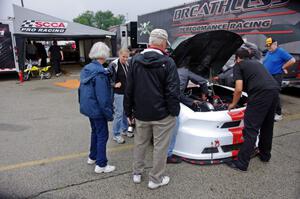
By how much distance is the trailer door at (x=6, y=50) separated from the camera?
11.7 m

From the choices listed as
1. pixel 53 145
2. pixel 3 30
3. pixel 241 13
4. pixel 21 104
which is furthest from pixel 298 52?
pixel 3 30

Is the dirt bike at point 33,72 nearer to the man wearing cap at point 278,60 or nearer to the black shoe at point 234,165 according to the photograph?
the man wearing cap at point 278,60

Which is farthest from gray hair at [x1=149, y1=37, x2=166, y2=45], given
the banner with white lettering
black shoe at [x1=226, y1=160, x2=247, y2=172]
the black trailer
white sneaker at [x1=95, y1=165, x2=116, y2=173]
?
the banner with white lettering

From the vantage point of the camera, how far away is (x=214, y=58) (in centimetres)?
399

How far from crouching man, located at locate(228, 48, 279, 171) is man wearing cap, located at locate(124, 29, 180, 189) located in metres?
1.07

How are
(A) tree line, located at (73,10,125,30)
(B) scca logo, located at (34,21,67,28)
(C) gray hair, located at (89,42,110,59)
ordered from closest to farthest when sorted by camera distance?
(C) gray hair, located at (89,42,110,59)
(B) scca logo, located at (34,21,67,28)
(A) tree line, located at (73,10,125,30)

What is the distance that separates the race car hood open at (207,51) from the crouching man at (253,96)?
0.41 metres

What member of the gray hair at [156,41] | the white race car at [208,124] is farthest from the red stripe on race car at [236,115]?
the gray hair at [156,41]

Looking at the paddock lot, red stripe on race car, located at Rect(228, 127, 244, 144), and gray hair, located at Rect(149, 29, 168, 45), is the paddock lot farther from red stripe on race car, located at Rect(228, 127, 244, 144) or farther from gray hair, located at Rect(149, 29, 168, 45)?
gray hair, located at Rect(149, 29, 168, 45)

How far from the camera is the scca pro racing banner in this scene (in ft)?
40.4

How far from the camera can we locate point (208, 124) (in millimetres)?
3277

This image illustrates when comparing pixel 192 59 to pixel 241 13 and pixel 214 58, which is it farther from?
pixel 241 13

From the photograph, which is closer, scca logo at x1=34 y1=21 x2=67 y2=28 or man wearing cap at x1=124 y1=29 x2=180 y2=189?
man wearing cap at x1=124 y1=29 x2=180 y2=189

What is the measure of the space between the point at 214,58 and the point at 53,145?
10.1 feet
